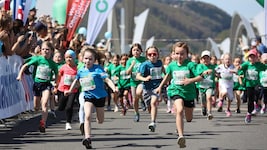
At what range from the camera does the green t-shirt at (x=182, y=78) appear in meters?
11.3

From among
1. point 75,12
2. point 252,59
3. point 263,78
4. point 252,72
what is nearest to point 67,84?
point 252,72

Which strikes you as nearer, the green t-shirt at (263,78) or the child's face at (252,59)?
the child's face at (252,59)

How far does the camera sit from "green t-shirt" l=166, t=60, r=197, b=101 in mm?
11336

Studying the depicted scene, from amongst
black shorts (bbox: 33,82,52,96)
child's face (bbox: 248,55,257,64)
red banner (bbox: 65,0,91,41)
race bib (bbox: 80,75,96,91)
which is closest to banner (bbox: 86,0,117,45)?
red banner (bbox: 65,0,91,41)

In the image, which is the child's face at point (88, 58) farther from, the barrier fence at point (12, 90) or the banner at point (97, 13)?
the banner at point (97, 13)

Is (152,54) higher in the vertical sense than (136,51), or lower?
lower

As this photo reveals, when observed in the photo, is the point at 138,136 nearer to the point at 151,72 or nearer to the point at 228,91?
the point at 151,72

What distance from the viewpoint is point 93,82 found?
1161cm

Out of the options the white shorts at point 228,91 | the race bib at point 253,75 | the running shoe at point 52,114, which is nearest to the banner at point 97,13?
the white shorts at point 228,91

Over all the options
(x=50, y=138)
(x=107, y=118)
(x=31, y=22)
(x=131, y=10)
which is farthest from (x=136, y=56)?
(x=131, y=10)

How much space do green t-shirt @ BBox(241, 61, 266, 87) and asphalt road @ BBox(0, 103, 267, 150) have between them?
0.95 meters

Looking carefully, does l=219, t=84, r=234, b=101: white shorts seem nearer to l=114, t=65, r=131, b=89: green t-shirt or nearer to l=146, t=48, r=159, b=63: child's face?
l=114, t=65, r=131, b=89: green t-shirt

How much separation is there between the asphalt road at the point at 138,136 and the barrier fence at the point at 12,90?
342mm

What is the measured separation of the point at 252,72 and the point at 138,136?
18.3ft
